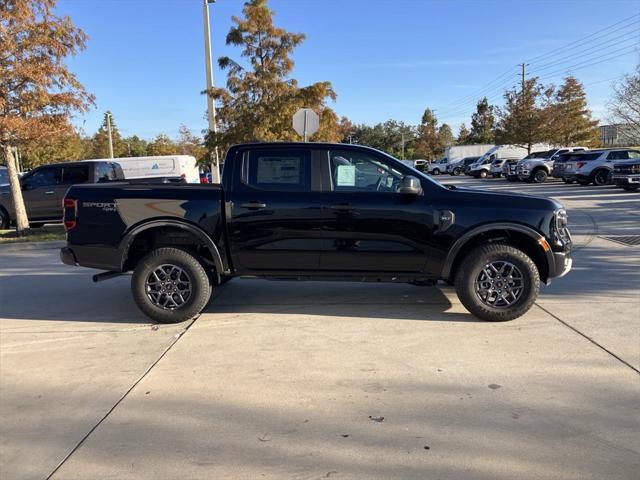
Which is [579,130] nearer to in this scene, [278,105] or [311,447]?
[278,105]

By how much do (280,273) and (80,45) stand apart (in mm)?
9526

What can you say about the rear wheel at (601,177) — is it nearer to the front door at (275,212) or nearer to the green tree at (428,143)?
the front door at (275,212)

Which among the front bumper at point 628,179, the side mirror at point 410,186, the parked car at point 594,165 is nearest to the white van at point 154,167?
the side mirror at point 410,186

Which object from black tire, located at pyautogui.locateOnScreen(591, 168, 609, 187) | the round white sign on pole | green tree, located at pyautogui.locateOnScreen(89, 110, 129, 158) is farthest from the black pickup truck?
green tree, located at pyautogui.locateOnScreen(89, 110, 129, 158)

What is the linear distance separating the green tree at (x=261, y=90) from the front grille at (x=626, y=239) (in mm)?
8732

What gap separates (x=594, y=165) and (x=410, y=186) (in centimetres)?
2352

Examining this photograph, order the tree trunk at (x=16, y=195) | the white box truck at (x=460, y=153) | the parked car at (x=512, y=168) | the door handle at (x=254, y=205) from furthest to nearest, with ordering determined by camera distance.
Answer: the white box truck at (x=460, y=153) < the parked car at (x=512, y=168) < the tree trunk at (x=16, y=195) < the door handle at (x=254, y=205)

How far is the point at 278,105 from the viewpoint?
15.7 m

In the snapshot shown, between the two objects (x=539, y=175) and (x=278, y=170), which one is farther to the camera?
(x=539, y=175)

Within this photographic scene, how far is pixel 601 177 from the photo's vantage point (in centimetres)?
2533

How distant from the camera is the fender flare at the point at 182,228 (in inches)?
217

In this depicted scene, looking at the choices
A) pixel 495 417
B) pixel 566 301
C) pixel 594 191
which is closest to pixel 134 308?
pixel 495 417

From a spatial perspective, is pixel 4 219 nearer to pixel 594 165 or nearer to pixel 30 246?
pixel 30 246

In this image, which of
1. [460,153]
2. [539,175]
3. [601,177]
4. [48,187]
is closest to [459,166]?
[460,153]
